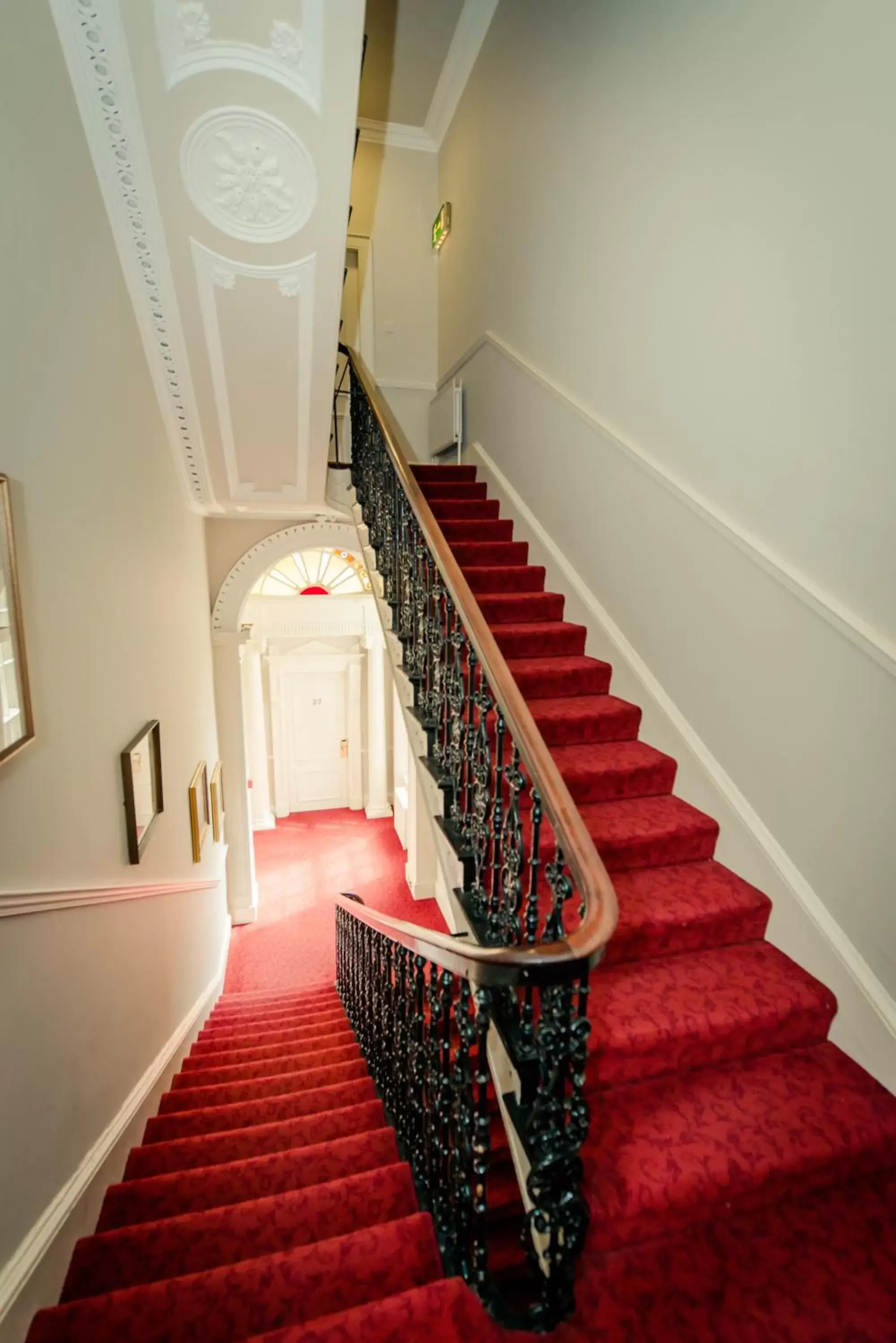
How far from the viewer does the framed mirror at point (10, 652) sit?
4.61 ft

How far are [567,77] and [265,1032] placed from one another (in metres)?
5.98

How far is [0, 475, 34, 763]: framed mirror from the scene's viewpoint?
1406mm

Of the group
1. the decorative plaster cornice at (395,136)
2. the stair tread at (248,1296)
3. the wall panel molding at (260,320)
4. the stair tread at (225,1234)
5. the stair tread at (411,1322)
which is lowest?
the stair tread at (225,1234)

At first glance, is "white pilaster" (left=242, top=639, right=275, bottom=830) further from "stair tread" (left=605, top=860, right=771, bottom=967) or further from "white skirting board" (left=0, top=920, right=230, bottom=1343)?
"stair tread" (left=605, top=860, right=771, bottom=967)

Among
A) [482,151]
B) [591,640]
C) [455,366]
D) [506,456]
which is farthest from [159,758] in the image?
[482,151]

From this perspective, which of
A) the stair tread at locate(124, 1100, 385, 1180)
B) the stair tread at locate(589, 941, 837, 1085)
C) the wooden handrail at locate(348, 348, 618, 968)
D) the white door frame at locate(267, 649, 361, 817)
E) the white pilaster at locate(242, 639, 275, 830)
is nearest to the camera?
the wooden handrail at locate(348, 348, 618, 968)

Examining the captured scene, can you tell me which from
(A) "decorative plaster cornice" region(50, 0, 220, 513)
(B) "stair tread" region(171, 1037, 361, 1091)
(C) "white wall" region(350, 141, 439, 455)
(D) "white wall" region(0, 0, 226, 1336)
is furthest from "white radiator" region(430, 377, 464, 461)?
(B) "stair tread" region(171, 1037, 361, 1091)

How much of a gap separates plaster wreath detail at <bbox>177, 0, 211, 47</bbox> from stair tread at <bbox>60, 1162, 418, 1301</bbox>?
340 cm

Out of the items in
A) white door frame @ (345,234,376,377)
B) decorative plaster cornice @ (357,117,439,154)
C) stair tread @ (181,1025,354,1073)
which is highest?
decorative plaster cornice @ (357,117,439,154)

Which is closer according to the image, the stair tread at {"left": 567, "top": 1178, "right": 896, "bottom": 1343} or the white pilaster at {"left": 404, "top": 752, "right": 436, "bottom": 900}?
the stair tread at {"left": 567, "top": 1178, "right": 896, "bottom": 1343}

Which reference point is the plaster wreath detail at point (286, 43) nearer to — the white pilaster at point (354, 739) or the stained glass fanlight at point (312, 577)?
the stained glass fanlight at point (312, 577)

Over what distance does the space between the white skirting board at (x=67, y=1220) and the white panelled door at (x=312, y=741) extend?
6068mm

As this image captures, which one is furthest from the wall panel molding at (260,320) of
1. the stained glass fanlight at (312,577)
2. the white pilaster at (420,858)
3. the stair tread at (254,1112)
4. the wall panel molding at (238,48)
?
the stained glass fanlight at (312,577)

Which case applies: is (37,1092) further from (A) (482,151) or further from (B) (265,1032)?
(A) (482,151)
